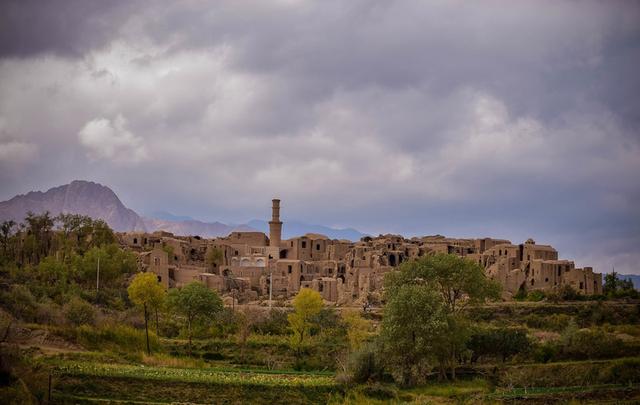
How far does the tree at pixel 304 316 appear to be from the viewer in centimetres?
4931

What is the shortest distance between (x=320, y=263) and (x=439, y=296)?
116 ft

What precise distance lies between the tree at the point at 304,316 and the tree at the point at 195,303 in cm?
492

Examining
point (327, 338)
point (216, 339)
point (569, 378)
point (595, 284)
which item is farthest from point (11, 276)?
point (595, 284)

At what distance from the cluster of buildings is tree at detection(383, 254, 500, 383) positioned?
21.4m

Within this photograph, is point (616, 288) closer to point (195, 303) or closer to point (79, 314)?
point (195, 303)

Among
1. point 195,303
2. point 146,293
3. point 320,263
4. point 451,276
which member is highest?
point 320,263

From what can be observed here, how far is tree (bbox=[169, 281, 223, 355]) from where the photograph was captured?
168ft

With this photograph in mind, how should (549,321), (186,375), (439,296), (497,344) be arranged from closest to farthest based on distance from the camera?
(186,375) < (439,296) < (497,344) < (549,321)

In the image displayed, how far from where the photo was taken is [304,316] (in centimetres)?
5088

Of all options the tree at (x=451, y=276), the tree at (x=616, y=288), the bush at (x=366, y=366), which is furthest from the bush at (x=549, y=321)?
the bush at (x=366, y=366)

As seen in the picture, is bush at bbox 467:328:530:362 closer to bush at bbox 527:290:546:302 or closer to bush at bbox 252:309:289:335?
bush at bbox 252:309:289:335

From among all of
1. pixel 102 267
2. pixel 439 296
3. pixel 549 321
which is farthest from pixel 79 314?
pixel 549 321

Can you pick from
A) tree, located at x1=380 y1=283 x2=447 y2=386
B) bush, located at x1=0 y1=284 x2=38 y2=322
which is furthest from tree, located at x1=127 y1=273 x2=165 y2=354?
tree, located at x1=380 y1=283 x2=447 y2=386

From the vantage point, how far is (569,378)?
38188 mm
